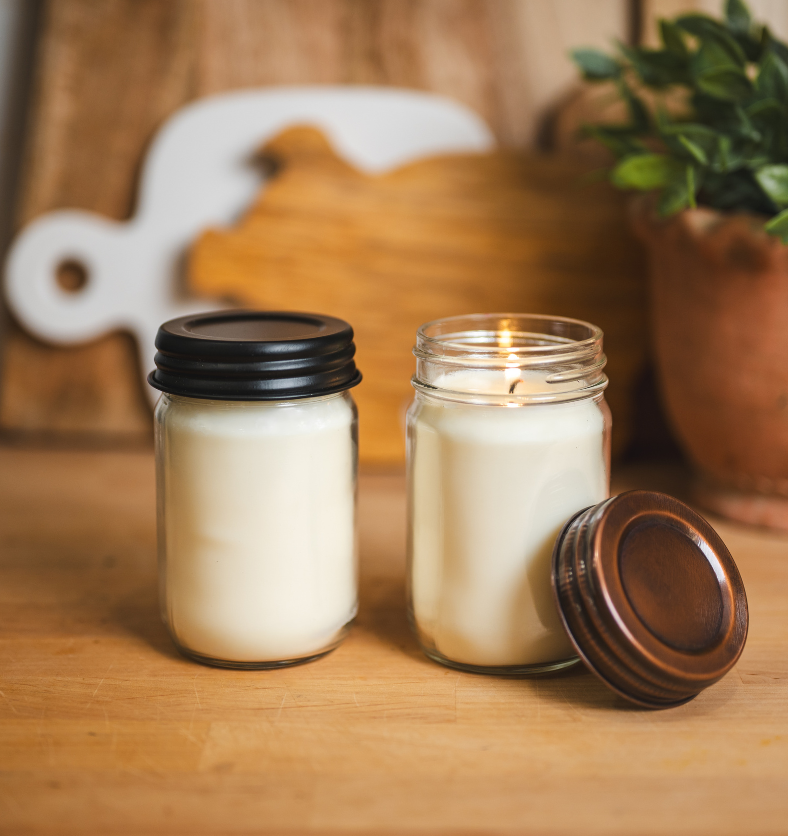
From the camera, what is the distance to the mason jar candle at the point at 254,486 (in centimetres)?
59

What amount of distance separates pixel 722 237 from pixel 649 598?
43 centimetres

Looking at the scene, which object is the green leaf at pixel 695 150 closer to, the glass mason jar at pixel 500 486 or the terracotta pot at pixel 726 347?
the terracotta pot at pixel 726 347

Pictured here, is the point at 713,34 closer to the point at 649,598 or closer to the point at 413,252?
the point at 413,252

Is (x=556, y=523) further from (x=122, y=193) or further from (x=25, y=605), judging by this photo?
(x=122, y=193)

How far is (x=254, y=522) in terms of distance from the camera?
61 centimetres

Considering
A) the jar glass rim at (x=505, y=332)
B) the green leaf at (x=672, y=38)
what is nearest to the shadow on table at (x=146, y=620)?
the jar glass rim at (x=505, y=332)

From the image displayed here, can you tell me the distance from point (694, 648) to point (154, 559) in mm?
522

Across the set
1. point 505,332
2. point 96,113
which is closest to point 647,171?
point 505,332

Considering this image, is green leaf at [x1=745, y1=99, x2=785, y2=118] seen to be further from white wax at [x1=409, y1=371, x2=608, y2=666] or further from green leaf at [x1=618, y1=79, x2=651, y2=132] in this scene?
white wax at [x1=409, y1=371, x2=608, y2=666]

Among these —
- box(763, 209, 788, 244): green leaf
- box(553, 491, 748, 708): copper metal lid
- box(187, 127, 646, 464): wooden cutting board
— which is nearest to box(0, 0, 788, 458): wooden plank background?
box(187, 127, 646, 464): wooden cutting board

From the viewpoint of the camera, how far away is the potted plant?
0.84m

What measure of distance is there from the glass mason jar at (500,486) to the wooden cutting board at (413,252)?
0.50m

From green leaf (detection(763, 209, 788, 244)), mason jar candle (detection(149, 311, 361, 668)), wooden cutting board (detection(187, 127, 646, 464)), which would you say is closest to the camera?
mason jar candle (detection(149, 311, 361, 668))

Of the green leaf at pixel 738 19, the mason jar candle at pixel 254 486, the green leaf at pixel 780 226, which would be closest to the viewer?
the mason jar candle at pixel 254 486
